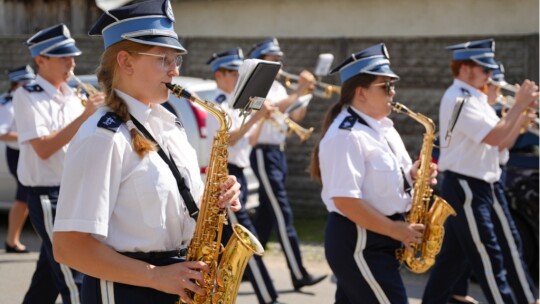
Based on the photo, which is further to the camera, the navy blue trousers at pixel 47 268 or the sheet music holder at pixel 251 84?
the navy blue trousers at pixel 47 268

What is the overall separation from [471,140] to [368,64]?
1637mm

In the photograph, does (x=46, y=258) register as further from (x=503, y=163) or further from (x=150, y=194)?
(x=503, y=163)

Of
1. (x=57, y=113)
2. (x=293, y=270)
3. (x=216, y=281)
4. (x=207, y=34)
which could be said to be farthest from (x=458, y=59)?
(x=207, y=34)

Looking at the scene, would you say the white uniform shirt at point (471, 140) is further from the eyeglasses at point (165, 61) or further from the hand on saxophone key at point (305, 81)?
the eyeglasses at point (165, 61)

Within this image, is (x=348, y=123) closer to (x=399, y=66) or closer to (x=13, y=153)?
(x=13, y=153)

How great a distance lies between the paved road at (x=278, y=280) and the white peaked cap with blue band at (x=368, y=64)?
299 centimetres

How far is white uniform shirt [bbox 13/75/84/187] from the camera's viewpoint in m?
5.88

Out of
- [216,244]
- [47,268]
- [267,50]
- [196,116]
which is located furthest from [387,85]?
[196,116]

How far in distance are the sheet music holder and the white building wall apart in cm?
854

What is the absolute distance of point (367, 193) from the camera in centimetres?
491

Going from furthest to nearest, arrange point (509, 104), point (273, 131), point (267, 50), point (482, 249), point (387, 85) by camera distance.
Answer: point (267, 50), point (273, 131), point (509, 104), point (482, 249), point (387, 85)

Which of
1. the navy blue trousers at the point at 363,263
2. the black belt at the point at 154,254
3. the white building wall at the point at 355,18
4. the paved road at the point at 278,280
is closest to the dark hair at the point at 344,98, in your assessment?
the navy blue trousers at the point at 363,263

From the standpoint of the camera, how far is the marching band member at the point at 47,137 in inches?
224

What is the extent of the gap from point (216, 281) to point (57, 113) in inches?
119
